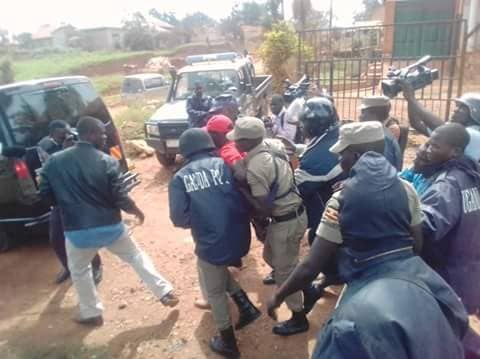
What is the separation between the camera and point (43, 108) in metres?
4.58

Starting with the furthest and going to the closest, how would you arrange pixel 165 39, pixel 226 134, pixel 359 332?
pixel 165 39
pixel 226 134
pixel 359 332

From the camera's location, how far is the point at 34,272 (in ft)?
14.6

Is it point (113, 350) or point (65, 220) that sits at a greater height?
point (65, 220)

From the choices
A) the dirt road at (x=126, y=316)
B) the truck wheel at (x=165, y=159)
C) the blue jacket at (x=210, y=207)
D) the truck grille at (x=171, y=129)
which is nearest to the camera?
the blue jacket at (x=210, y=207)

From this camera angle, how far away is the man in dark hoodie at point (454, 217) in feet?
6.58

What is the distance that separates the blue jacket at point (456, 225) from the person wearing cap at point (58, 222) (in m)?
3.20

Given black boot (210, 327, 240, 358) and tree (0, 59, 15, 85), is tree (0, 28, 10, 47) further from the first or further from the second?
black boot (210, 327, 240, 358)

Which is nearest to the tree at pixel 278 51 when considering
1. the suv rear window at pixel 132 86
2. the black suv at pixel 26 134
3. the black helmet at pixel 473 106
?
the suv rear window at pixel 132 86

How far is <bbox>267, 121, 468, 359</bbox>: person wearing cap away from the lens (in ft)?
3.56

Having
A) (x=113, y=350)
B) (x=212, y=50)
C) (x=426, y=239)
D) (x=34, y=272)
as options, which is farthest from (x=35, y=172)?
(x=212, y=50)

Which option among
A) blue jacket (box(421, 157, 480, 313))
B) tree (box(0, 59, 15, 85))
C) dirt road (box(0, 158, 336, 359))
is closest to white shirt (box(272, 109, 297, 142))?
dirt road (box(0, 158, 336, 359))

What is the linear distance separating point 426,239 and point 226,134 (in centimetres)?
180

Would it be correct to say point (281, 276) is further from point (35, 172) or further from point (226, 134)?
point (35, 172)

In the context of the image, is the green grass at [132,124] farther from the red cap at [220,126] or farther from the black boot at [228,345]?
the black boot at [228,345]
